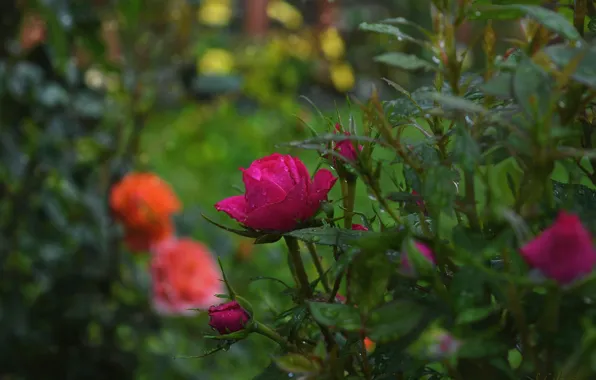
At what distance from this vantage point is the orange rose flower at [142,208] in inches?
59.3

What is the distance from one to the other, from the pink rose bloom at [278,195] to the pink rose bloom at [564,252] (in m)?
0.18

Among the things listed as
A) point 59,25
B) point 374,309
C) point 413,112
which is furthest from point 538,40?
point 59,25

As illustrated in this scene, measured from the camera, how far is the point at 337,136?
424 millimetres

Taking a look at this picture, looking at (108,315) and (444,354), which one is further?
(108,315)

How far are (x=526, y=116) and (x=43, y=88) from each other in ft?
3.97

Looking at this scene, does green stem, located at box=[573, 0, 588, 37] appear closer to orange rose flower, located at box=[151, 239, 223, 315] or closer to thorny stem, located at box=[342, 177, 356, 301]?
thorny stem, located at box=[342, 177, 356, 301]

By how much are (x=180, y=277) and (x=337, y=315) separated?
123 cm

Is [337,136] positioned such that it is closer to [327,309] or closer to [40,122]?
[327,309]

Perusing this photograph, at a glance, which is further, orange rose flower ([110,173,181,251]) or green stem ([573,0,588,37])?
orange rose flower ([110,173,181,251])

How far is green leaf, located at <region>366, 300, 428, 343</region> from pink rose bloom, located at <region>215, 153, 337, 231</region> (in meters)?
0.11

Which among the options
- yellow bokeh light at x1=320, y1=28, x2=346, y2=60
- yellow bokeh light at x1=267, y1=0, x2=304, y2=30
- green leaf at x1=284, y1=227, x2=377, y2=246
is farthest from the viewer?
yellow bokeh light at x1=267, y1=0, x2=304, y2=30

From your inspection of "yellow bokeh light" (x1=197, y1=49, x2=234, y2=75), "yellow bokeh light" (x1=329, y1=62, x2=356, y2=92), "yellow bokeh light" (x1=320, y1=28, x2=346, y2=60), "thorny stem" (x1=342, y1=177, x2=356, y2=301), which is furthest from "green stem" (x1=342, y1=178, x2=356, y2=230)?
"yellow bokeh light" (x1=320, y1=28, x2=346, y2=60)

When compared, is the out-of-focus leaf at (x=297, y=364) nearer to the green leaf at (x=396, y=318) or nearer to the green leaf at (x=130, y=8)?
the green leaf at (x=396, y=318)

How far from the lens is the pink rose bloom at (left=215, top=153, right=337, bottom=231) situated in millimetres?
493
